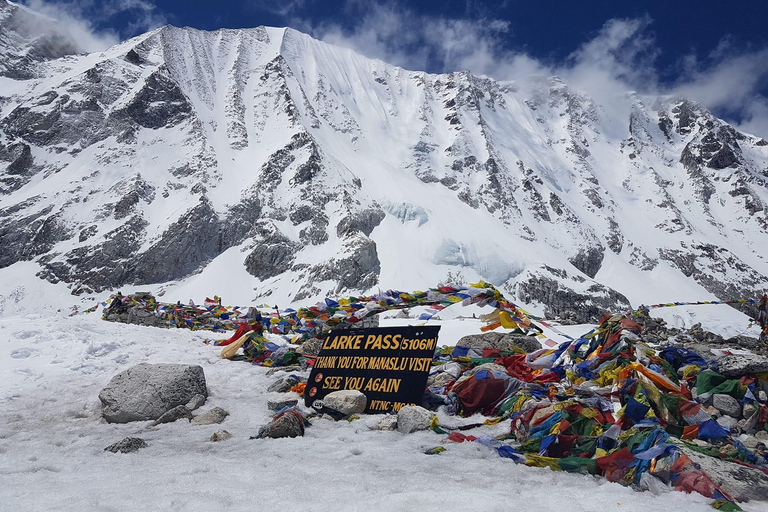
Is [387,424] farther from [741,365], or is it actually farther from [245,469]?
[741,365]

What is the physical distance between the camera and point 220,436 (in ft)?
14.7

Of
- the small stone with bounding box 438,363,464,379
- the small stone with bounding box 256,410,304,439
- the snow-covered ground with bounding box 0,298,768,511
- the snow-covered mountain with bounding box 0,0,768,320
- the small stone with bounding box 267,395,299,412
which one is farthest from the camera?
the snow-covered mountain with bounding box 0,0,768,320

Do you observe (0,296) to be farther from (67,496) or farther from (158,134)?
(67,496)

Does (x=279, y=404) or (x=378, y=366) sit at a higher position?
(x=378, y=366)

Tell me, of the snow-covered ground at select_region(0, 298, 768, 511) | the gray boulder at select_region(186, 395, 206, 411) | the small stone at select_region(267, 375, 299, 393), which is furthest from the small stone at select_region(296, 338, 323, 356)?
the gray boulder at select_region(186, 395, 206, 411)

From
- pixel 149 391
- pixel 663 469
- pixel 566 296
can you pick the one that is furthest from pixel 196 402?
pixel 566 296

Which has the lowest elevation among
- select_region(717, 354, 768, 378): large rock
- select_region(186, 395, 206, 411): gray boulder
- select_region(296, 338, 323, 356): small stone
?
select_region(296, 338, 323, 356): small stone

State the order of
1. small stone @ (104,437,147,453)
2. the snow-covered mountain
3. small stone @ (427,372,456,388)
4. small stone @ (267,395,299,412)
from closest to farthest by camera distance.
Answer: small stone @ (104,437,147,453) < small stone @ (267,395,299,412) < small stone @ (427,372,456,388) < the snow-covered mountain

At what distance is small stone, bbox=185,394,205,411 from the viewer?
556cm

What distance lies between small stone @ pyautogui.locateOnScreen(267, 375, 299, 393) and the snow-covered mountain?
170 feet

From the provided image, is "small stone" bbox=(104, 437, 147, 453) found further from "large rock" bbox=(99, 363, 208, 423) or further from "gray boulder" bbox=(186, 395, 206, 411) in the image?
"gray boulder" bbox=(186, 395, 206, 411)

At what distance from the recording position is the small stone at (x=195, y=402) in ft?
18.2

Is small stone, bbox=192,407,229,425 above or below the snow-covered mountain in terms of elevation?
below

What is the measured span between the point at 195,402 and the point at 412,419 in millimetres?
2986
